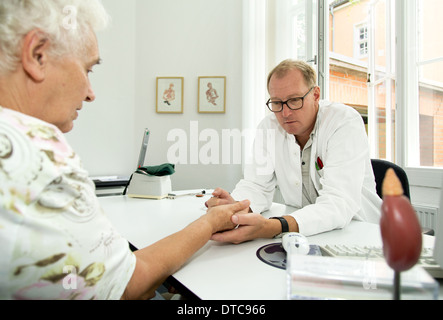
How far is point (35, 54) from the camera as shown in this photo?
0.55m

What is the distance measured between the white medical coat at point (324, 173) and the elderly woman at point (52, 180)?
66cm

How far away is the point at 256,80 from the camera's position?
3027mm

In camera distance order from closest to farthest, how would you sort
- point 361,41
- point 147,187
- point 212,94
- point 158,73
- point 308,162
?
point 308,162 < point 147,187 < point 361,41 < point 212,94 < point 158,73

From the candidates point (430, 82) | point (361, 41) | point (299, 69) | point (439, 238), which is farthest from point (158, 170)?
point (361, 41)

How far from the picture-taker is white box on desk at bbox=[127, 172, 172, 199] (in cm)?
175

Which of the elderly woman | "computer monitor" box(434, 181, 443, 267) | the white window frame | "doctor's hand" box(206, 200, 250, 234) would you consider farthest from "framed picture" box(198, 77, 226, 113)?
"computer monitor" box(434, 181, 443, 267)

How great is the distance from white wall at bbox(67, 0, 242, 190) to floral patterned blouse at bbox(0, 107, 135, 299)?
2.81 metres

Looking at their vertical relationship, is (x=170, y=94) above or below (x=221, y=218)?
above

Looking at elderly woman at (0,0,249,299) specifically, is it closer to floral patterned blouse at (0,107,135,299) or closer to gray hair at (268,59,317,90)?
floral patterned blouse at (0,107,135,299)

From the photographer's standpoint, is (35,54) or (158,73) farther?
(158,73)

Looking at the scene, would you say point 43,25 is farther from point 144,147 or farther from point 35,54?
point 144,147

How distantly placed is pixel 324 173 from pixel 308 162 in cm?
28

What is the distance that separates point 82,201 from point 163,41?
3315mm

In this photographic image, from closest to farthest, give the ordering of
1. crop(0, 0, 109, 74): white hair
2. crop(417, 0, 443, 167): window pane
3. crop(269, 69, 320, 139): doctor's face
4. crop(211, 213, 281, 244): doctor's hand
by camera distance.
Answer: crop(0, 0, 109, 74): white hair < crop(211, 213, 281, 244): doctor's hand < crop(269, 69, 320, 139): doctor's face < crop(417, 0, 443, 167): window pane
